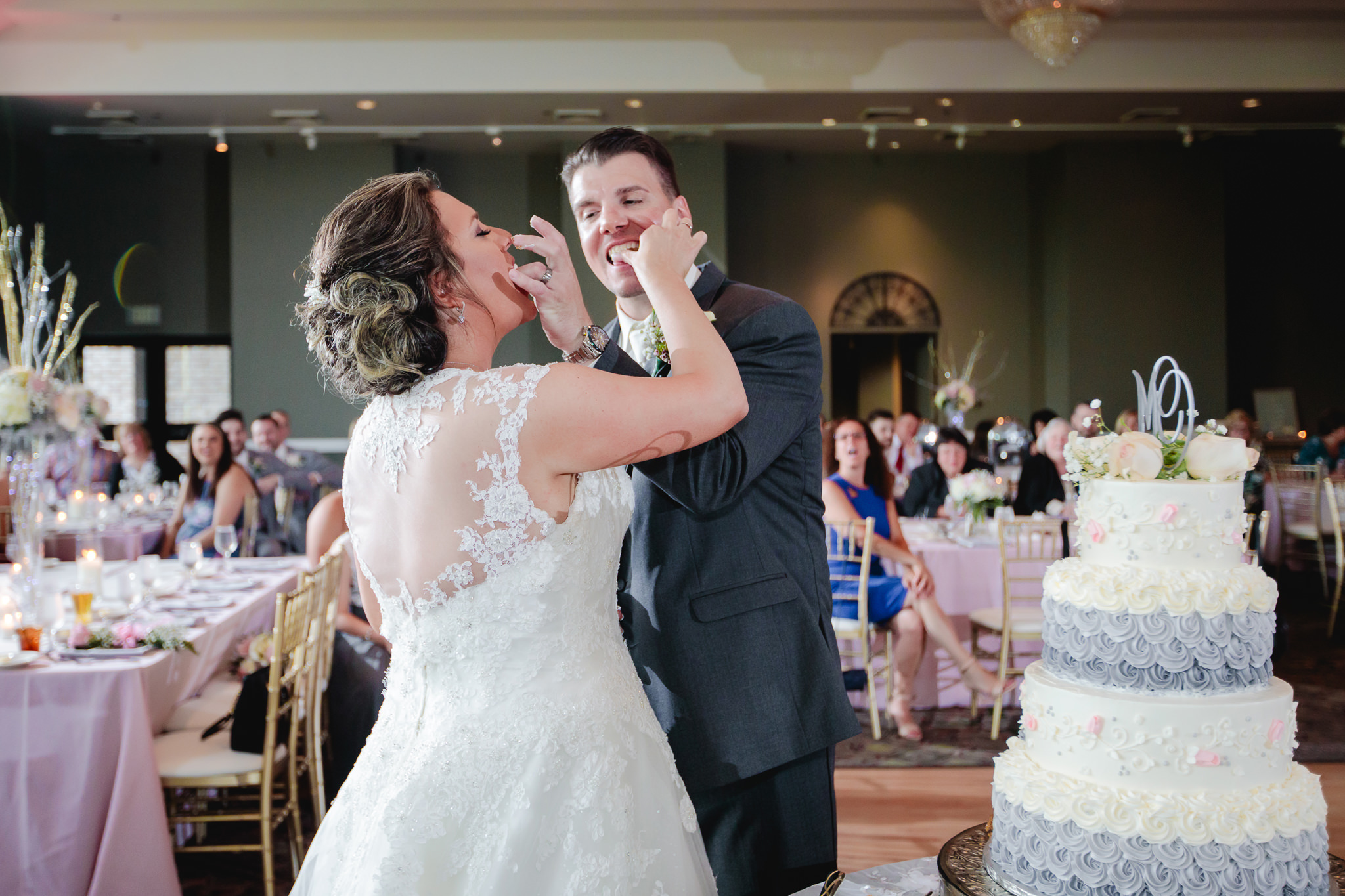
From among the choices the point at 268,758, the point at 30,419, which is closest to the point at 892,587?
the point at 268,758

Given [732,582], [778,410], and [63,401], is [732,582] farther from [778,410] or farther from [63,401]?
[63,401]

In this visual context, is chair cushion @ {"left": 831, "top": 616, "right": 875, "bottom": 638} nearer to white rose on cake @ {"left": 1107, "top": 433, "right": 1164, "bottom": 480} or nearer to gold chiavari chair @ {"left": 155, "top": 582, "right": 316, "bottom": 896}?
gold chiavari chair @ {"left": 155, "top": 582, "right": 316, "bottom": 896}

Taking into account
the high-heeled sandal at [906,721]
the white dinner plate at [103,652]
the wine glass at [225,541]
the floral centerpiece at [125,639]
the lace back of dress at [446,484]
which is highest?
the lace back of dress at [446,484]

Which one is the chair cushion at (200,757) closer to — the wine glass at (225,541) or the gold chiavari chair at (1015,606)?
the wine glass at (225,541)

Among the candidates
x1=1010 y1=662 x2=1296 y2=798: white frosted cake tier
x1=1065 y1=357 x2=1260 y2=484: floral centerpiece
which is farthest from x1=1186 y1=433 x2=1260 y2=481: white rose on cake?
x1=1010 y1=662 x2=1296 y2=798: white frosted cake tier

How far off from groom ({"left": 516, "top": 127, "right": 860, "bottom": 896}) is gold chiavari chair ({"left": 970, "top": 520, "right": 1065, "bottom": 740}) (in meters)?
3.43

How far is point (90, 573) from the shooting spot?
395cm

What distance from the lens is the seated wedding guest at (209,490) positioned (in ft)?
19.9

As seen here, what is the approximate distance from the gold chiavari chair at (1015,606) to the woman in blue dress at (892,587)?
5.5 inches

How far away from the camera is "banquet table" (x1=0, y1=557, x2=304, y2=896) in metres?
2.81

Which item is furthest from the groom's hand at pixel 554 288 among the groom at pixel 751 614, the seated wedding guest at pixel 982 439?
the seated wedding guest at pixel 982 439

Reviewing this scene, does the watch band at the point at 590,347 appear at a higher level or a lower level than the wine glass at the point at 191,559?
higher

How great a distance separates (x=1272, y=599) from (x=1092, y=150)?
10473 millimetres

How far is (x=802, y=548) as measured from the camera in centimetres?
171
